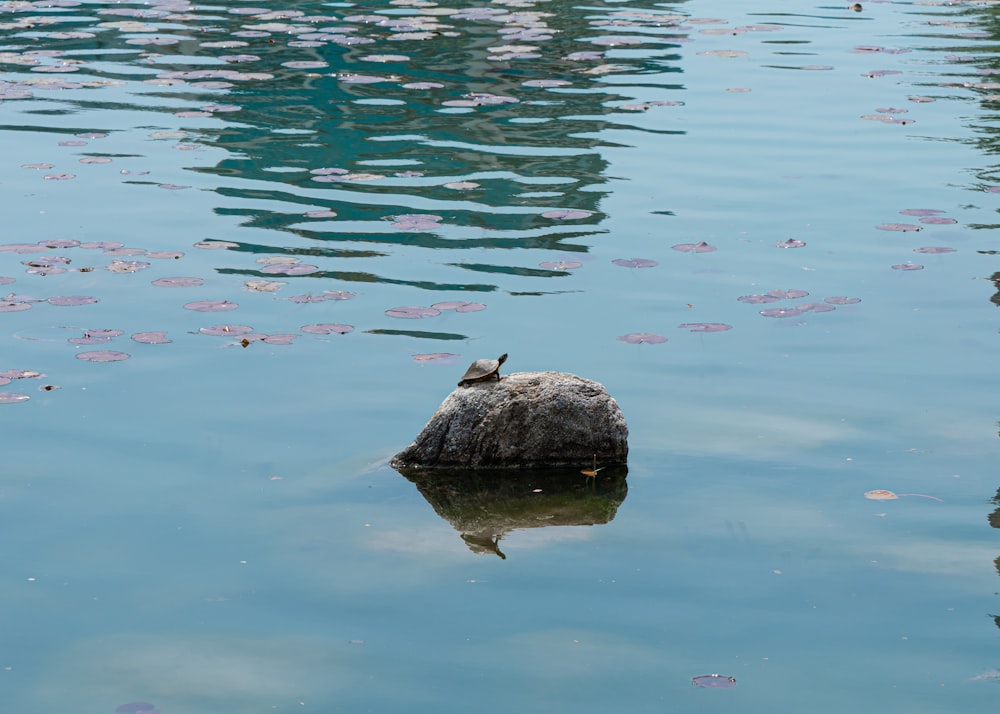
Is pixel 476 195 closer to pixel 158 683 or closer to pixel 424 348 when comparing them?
pixel 424 348

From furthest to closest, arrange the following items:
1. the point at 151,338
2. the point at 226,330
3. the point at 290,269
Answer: the point at 290,269, the point at 226,330, the point at 151,338

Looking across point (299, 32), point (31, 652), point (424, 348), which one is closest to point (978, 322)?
point (424, 348)

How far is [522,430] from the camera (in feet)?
19.1

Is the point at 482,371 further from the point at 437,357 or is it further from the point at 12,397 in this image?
the point at 12,397

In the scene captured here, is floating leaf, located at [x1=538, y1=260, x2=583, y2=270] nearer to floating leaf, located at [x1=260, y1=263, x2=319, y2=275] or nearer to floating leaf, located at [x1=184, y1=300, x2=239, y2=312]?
floating leaf, located at [x1=260, y1=263, x2=319, y2=275]

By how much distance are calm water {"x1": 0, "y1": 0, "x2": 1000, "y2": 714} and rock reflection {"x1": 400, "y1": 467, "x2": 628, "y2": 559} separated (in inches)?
1.1

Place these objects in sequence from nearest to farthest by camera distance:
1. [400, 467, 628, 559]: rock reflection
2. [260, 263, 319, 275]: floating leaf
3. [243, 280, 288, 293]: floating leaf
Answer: [400, 467, 628, 559]: rock reflection < [243, 280, 288, 293]: floating leaf < [260, 263, 319, 275]: floating leaf

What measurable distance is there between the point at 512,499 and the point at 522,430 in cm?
37

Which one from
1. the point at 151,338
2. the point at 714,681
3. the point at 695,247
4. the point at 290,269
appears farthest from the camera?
the point at 695,247

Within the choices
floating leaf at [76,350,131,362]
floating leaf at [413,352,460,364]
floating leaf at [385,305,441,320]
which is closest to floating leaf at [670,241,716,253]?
floating leaf at [385,305,441,320]

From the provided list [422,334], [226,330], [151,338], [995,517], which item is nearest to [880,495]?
[995,517]

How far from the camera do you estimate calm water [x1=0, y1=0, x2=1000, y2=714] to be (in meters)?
4.40

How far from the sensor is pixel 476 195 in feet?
32.1

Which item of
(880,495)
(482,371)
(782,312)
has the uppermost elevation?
(482,371)
